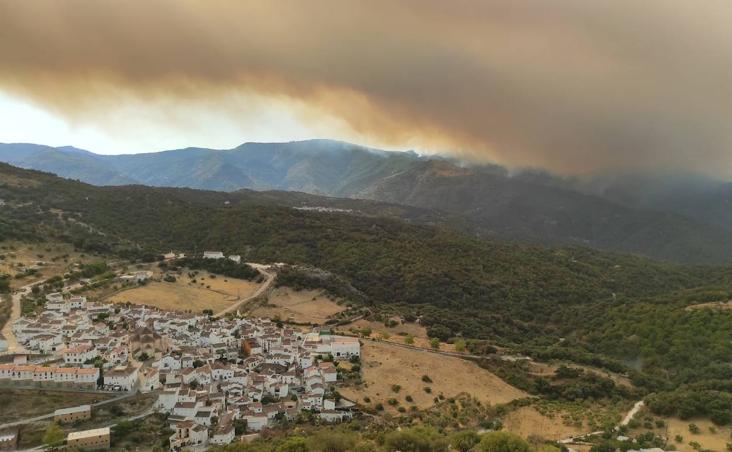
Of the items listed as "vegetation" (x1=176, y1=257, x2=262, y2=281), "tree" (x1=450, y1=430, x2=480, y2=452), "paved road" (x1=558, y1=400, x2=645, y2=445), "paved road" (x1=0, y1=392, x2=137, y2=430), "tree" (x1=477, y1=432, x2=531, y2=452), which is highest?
"vegetation" (x1=176, y1=257, x2=262, y2=281)

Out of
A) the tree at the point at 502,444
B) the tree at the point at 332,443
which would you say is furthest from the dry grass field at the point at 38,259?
the tree at the point at 502,444

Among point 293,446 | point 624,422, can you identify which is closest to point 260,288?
point 293,446

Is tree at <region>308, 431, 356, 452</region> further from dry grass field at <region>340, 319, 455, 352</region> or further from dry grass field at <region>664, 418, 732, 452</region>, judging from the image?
dry grass field at <region>340, 319, 455, 352</region>

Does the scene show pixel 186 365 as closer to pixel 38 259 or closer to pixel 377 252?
pixel 38 259

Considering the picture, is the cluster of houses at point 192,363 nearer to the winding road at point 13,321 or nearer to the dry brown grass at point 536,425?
the winding road at point 13,321

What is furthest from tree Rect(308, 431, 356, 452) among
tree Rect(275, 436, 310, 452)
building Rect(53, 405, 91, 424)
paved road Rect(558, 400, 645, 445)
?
building Rect(53, 405, 91, 424)

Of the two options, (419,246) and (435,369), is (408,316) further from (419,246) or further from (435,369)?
(419,246)
